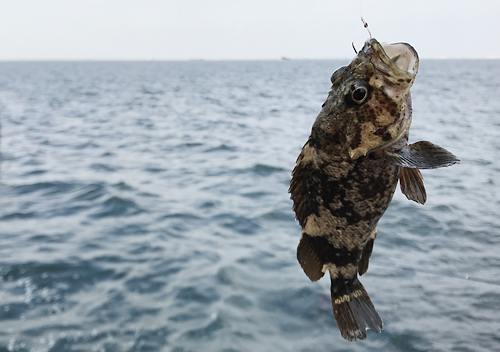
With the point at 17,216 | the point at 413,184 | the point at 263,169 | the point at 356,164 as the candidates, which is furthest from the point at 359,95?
the point at 263,169

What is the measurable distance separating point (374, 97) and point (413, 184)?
565 mm

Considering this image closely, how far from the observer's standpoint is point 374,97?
7.63ft

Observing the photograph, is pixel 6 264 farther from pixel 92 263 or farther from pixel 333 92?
pixel 333 92

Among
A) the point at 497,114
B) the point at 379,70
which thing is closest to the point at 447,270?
the point at 379,70

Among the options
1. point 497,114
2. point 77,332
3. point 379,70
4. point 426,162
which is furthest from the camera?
point 497,114

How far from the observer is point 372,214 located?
2.48 m

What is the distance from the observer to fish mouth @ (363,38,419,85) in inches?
86.0

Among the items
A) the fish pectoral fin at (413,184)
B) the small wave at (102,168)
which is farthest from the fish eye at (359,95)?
the small wave at (102,168)

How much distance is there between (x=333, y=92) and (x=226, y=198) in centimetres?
1125

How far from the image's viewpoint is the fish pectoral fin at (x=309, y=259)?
8.64ft

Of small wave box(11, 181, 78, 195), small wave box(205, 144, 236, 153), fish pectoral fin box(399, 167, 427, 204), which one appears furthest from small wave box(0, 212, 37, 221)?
fish pectoral fin box(399, 167, 427, 204)

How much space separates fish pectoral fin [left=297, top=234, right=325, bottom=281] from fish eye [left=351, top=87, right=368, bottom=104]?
0.92 metres

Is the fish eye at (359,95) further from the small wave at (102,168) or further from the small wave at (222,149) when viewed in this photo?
the small wave at (222,149)

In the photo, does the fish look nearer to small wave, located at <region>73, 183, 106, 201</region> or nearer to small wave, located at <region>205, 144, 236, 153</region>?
small wave, located at <region>73, 183, 106, 201</region>
